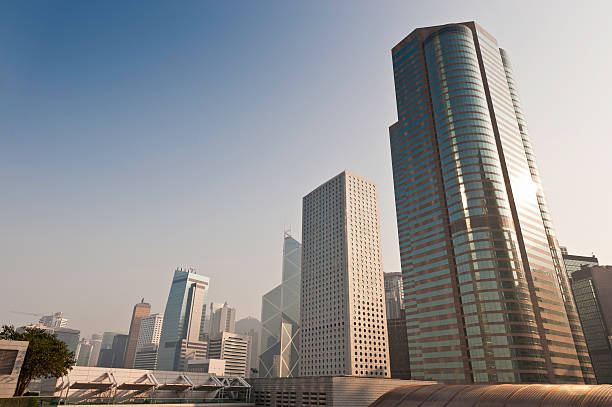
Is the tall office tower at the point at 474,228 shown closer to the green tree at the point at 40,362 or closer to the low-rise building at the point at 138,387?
the low-rise building at the point at 138,387

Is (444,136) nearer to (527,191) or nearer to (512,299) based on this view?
(527,191)

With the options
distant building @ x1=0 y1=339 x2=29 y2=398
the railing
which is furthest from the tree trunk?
the railing

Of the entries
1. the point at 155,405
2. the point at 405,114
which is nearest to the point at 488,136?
the point at 405,114

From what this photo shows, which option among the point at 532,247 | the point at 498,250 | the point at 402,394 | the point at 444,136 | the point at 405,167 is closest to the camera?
the point at 402,394

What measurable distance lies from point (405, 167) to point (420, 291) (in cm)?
5531

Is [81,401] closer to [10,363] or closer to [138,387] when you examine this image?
[138,387]

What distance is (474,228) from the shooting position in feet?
442

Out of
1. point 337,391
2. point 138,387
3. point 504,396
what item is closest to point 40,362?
point 138,387

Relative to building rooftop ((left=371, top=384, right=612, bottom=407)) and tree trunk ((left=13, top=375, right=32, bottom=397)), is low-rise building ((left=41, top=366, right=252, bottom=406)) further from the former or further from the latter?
building rooftop ((left=371, top=384, right=612, bottom=407))

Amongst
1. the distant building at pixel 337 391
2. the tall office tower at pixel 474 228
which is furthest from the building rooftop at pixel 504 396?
the tall office tower at pixel 474 228

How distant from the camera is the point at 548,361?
117 metres

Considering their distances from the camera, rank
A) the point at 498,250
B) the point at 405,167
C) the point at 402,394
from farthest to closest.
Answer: the point at 405,167, the point at 498,250, the point at 402,394

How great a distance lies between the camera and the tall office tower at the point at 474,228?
12056 cm

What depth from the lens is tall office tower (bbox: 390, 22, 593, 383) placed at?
120562mm
